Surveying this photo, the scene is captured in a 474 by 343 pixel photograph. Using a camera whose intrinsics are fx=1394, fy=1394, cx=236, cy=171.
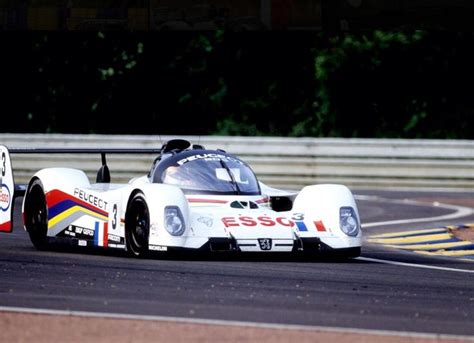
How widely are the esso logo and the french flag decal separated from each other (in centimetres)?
125

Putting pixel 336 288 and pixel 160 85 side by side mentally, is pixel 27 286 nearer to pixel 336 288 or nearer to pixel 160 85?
pixel 336 288

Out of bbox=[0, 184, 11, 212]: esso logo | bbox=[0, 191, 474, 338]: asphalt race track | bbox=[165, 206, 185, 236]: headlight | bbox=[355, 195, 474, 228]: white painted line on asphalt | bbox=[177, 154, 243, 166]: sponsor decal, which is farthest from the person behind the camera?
bbox=[355, 195, 474, 228]: white painted line on asphalt

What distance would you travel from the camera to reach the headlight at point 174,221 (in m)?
12.0

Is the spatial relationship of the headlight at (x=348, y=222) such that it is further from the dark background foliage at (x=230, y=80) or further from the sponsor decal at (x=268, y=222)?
the dark background foliage at (x=230, y=80)

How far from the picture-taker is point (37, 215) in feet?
46.7

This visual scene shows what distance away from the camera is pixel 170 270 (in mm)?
11320

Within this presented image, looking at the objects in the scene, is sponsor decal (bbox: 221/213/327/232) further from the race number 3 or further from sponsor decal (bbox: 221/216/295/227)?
the race number 3

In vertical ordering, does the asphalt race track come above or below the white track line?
above

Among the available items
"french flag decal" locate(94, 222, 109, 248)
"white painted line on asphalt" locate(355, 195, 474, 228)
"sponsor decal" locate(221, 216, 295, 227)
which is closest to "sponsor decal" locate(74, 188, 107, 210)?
"french flag decal" locate(94, 222, 109, 248)

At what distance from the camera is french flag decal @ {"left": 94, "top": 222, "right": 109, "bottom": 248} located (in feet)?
42.5

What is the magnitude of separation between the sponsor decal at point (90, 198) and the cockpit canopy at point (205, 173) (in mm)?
539

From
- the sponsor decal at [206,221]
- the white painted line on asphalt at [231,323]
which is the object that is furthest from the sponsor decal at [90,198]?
the white painted line on asphalt at [231,323]

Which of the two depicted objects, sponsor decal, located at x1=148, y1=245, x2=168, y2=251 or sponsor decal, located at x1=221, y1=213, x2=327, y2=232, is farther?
sponsor decal, located at x1=221, y1=213, x2=327, y2=232

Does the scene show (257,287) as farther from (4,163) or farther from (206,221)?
(4,163)
